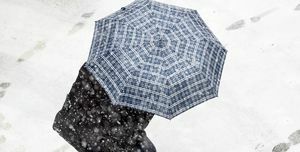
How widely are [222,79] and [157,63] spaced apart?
2.83 m

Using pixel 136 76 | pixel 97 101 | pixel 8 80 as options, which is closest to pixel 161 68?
pixel 136 76

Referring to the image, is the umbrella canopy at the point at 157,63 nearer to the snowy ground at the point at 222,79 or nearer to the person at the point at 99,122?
the person at the point at 99,122

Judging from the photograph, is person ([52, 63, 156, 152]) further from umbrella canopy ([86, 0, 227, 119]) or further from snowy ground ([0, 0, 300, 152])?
umbrella canopy ([86, 0, 227, 119])

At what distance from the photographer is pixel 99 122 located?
783 centimetres

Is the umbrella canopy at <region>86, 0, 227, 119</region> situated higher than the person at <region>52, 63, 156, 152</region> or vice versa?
the umbrella canopy at <region>86, 0, 227, 119</region>

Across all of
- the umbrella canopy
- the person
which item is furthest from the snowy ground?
the umbrella canopy

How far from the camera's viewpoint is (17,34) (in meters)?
10.1

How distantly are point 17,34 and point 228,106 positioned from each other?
4.21 metres

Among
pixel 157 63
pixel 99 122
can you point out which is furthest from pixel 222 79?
pixel 157 63

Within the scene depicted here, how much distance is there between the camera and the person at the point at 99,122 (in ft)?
25.0

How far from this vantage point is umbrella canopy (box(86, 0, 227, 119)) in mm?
6516

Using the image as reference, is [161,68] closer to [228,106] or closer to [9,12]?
[228,106]

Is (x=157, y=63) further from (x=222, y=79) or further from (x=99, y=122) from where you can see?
(x=222, y=79)

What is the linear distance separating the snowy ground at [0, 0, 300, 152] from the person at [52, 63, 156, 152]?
1.24ft
